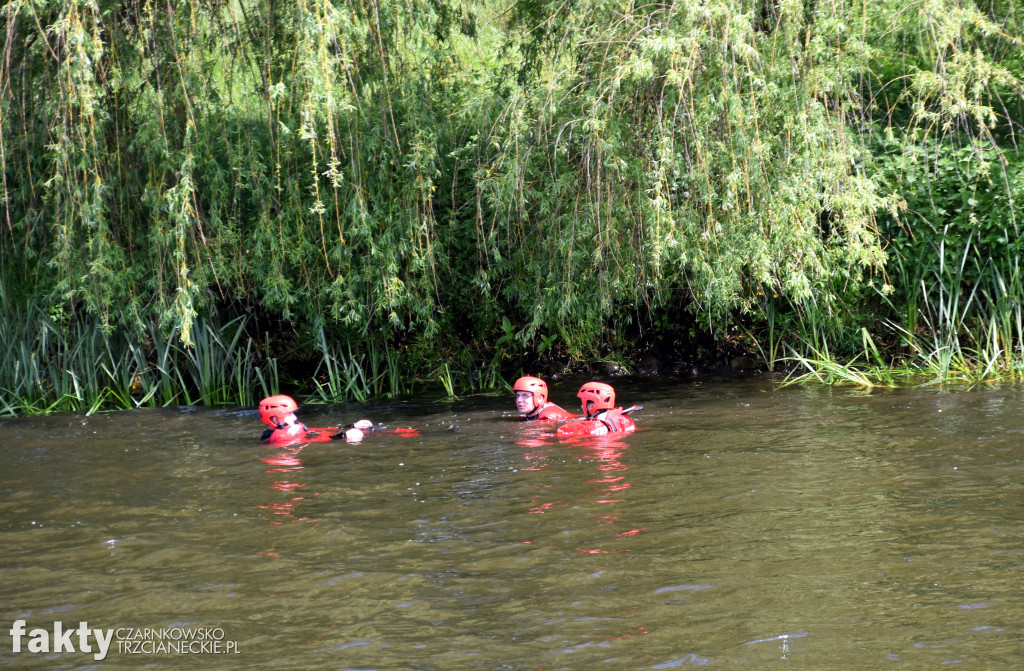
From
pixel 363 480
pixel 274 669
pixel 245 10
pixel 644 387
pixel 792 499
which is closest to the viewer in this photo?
pixel 274 669

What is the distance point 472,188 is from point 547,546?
5.60 m

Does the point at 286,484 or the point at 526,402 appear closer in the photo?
the point at 286,484

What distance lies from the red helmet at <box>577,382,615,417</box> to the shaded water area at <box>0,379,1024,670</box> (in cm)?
53

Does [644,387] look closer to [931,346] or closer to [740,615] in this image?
[931,346]

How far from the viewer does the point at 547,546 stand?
5.04m

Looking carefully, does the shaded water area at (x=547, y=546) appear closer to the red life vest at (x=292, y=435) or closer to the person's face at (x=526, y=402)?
the red life vest at (x=292, y=435)

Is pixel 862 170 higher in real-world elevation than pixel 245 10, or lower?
lower

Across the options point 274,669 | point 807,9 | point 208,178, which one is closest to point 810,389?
point 807,9

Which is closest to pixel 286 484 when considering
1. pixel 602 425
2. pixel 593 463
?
pixel 593 463

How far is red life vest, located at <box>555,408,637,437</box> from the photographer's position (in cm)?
817

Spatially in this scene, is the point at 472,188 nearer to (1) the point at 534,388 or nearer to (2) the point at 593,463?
(1) the point at 534,388

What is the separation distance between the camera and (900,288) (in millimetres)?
10508

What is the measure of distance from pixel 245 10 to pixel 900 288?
7.01 meters

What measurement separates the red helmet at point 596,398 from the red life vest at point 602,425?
0.16 metres
